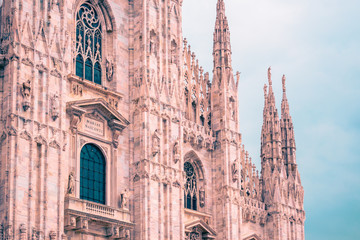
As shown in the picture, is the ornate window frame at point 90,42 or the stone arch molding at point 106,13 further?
the stone arch molding at point 106,13

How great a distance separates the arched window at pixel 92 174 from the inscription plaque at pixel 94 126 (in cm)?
75

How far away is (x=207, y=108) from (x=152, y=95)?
6911mm

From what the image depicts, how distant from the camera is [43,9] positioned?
1391 inches

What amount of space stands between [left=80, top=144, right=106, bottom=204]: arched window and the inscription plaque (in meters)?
0.75

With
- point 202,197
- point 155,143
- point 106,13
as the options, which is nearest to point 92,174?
point 155,143

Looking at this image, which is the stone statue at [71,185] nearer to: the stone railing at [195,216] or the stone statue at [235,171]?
the stone railing at [195,216]

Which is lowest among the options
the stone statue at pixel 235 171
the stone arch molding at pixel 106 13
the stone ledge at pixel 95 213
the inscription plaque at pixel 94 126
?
the stone ledge at pixel 95 213

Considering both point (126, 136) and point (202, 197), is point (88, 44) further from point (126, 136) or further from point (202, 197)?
point (202, 197)

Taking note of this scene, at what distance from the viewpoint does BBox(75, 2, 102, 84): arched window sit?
3841 cm

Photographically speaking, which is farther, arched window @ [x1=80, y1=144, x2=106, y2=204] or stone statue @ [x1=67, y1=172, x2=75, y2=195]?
arched window @ [x1=80, y1=144, x2=106, y2=204]

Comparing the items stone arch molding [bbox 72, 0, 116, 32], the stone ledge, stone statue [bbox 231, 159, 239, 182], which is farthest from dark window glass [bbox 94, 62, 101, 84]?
stone statue [bbox 231, 159, 239, 182]

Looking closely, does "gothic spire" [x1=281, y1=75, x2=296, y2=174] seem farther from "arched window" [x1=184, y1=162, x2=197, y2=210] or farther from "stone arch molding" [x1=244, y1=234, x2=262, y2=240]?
"arched window" [x1=184, y1=162, x2=197, y2=210]

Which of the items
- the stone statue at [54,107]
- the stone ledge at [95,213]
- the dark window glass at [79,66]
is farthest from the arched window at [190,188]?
the stone statue at [54,107]

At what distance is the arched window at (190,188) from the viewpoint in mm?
42969
